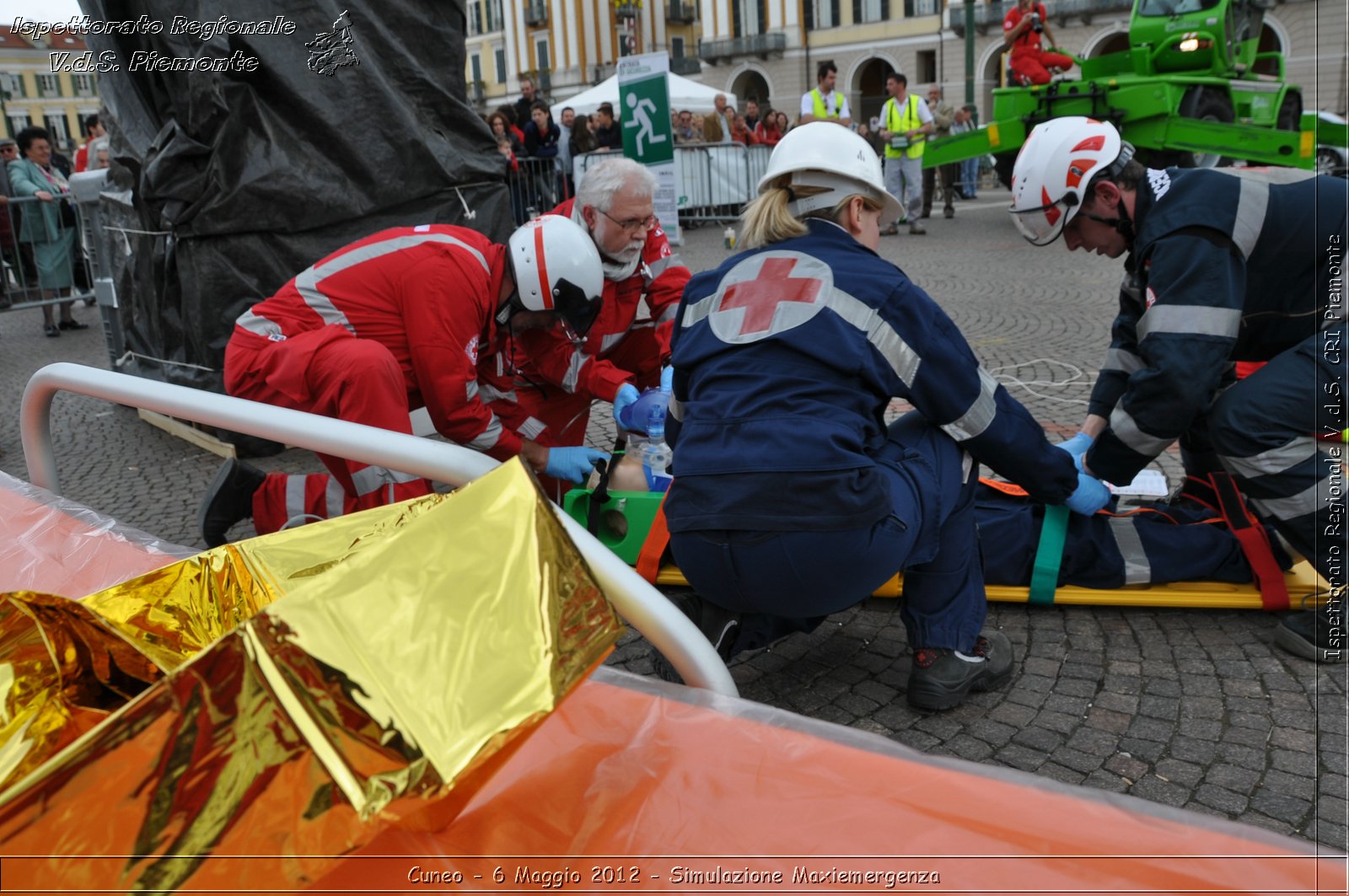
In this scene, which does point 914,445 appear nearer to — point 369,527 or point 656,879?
point 369,527

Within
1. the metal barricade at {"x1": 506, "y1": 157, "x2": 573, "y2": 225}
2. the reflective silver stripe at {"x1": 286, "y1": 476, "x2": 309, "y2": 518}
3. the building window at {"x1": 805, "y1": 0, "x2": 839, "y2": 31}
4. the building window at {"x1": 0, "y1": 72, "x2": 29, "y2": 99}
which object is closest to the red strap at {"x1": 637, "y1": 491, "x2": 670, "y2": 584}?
the reflective silver stripe at {"x1": 286, "y1": 476, "x2": 309, "y2": 518}

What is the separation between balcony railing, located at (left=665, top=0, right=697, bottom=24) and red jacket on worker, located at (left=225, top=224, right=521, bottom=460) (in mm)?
63420

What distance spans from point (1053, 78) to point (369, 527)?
45.0 feet

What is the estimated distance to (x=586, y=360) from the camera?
13.5 ft

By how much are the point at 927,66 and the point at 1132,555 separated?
4916 cm

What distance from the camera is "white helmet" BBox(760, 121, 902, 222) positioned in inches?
101

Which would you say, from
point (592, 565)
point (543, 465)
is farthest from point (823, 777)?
point (543, 465)

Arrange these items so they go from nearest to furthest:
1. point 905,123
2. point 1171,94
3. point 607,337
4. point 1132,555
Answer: point 1132,555 → point 607,337 → point 1171,94 → point 905,123

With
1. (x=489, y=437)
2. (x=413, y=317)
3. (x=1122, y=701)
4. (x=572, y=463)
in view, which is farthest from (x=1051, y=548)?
(x=413, y=317)

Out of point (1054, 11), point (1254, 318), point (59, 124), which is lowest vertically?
point (1254, 318)

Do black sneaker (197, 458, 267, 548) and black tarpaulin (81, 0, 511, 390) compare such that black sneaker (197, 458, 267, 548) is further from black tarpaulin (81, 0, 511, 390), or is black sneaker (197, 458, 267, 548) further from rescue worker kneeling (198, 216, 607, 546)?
black tarpaulin (81, 0, 511, 390)

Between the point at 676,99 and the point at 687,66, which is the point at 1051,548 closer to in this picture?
the point at 676,99

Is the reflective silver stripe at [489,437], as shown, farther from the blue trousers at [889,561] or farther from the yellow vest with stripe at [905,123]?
the yellow vest with stripe at [905,123]

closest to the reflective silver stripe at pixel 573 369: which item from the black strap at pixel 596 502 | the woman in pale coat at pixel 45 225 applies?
the black strap at pixel 596 502
